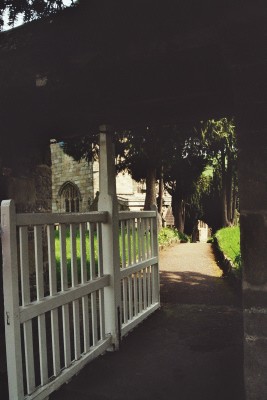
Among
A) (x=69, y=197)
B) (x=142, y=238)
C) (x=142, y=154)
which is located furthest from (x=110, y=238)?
(x=69, y=197)

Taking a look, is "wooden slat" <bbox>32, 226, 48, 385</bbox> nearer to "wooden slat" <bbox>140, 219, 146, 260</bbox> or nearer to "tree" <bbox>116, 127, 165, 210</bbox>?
"wooden slat" <bbox>140, 219, 146, 260</bbox>

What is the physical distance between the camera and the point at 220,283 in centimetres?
767

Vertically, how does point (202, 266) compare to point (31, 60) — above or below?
below

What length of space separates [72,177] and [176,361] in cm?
2581

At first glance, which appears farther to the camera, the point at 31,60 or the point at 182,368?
the point at 182,368

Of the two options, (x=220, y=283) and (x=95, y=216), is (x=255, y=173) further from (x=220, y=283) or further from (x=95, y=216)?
(x=220, y=283)

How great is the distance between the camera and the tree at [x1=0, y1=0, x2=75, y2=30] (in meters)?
2.05

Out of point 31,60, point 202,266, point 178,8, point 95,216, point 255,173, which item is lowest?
point 202,266

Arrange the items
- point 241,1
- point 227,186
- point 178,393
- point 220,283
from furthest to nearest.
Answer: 1. point 227,186
2. point 220,283
3. point 178,393
4. point 241,1

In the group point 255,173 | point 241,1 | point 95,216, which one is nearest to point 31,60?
point 241,1

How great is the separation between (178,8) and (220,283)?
641 centimetres

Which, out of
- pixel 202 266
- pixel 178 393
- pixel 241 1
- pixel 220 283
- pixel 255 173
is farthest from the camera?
pixel 202 266

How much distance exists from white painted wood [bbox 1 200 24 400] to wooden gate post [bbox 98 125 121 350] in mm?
1531

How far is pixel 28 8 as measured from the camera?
2.07 meters
